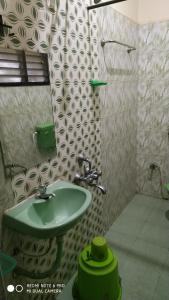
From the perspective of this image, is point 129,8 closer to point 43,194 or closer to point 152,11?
point 152,11

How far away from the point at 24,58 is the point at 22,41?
8 cm

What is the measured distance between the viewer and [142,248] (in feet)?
6.95

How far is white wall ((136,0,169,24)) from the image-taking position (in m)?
2.35

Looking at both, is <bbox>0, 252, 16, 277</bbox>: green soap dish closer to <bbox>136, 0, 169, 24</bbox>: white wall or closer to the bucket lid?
the bucket lid

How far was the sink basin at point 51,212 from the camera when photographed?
43.8 inches

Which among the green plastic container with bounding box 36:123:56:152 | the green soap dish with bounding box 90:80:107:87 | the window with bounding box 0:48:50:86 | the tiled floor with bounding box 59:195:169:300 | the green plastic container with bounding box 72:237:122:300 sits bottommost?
the tiled floor with bounding box 59:195:169:300

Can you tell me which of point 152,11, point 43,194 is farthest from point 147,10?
point 43,194

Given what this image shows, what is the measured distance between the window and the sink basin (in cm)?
68

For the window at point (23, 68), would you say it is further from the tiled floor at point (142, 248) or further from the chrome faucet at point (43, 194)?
the tiled floor at point (142, 248)

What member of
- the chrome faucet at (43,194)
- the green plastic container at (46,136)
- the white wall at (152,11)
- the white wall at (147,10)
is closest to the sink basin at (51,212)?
the chrome faucet at (43,194)

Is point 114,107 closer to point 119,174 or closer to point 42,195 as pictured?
point 119,174

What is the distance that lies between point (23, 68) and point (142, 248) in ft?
6.23

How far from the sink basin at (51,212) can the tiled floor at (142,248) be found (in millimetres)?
762

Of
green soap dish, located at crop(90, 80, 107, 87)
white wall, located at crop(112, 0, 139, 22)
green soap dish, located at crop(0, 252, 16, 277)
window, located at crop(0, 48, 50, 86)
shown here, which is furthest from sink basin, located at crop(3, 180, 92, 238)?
white wall, located at crop(112, 0, 139, 22)
